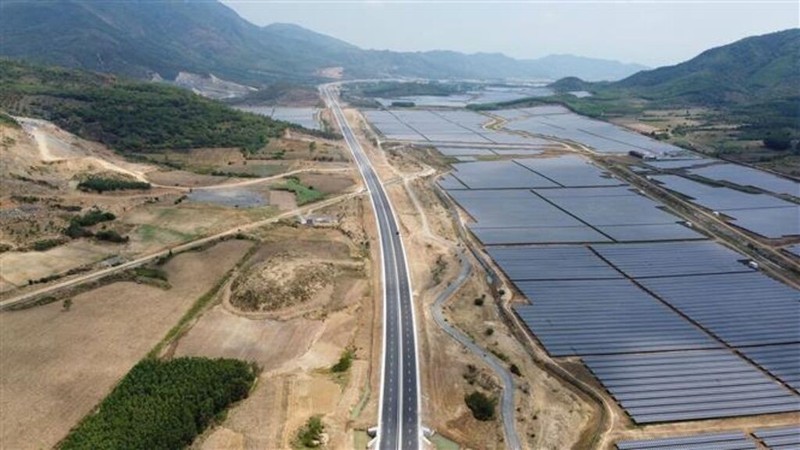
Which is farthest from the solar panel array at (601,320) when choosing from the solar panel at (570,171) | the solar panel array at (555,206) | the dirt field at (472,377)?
the solar panel at (570,171)

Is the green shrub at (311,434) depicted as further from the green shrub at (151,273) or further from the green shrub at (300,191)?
the green shrub at (300,191)

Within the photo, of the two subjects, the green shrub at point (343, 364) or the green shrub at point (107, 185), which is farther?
the green shrub at point (107, 185)

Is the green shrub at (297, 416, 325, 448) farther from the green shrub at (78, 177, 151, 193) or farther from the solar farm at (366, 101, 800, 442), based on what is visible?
the green shrub at (78, 177, 151, 193)

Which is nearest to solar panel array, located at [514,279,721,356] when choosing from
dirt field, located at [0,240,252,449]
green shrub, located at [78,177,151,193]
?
dirt field, located at [0,240,252,449]

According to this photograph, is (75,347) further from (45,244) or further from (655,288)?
(655,288)

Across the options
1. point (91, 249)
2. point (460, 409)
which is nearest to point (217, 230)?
point (91, 249)

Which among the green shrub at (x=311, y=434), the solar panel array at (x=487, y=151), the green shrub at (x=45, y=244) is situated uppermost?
the solar panel array at (x=487, y=151)

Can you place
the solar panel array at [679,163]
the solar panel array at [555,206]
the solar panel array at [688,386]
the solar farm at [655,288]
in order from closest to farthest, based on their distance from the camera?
the solar panel array at [688,386] → the solar farm at [655,288] → the solar panel array at [555,206] → the solar panel array at [679,163]
